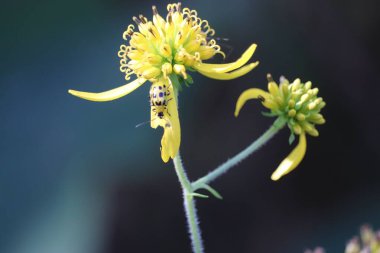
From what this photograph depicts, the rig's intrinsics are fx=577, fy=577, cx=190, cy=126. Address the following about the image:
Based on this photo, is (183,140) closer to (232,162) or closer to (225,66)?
(232,162)

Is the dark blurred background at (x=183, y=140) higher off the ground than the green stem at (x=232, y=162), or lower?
higher

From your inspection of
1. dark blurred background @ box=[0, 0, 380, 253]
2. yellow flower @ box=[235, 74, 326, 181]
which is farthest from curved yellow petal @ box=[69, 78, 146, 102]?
dark blurred background @ box=[0, 0, 380, 253]

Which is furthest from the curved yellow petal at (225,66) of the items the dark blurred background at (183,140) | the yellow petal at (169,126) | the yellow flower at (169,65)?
the dark blurred background at (183,140)

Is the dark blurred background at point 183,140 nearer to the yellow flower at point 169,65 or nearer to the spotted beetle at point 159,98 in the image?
the yellow flower at point 169,65

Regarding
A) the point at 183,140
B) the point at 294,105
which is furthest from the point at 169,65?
the point at 183,140

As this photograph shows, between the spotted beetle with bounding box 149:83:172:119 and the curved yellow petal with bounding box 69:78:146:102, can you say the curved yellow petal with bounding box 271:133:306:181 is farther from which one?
the curved yellow petal with bounding box 69:78:146:102
